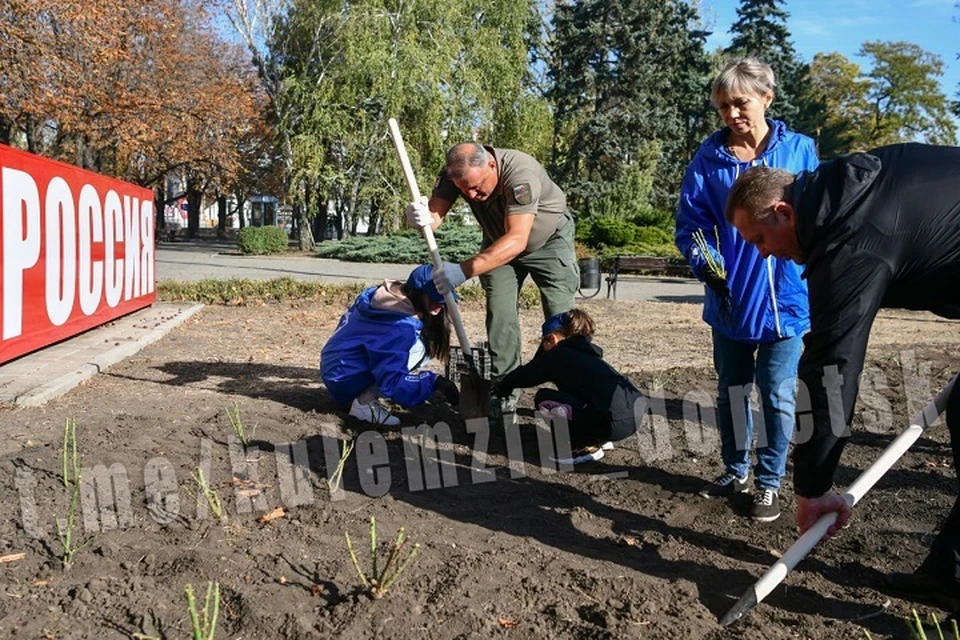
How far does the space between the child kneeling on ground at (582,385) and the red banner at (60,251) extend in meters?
3.89

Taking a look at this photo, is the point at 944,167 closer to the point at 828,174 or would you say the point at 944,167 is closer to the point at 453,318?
the point at 828,174

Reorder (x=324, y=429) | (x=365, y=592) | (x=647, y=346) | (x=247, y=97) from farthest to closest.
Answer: (x=247, y=97)
(x=647, y=346)
(x=324, y=429)
(x=365, y=592)

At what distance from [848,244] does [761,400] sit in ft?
5.31

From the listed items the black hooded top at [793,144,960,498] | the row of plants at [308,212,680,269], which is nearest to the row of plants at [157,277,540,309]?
the black hooded top at [793,144,960,498]

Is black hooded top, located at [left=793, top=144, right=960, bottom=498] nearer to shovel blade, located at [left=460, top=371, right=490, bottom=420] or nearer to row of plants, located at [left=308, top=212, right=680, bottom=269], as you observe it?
shovel blade, located at [left=460, top=371, right=490, bottom=420]

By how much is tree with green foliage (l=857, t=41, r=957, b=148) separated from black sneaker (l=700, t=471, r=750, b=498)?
166 ft

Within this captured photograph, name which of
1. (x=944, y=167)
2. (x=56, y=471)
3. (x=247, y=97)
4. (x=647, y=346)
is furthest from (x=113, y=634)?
(x=247, y=97)

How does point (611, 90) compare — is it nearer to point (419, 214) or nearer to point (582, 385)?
point (419, 214)

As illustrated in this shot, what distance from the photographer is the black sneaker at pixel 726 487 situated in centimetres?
402

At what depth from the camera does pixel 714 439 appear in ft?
16.5

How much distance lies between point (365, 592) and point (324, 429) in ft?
7.00

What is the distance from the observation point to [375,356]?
16.6ft

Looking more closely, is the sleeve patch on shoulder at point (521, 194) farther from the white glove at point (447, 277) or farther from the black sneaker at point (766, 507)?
the black sneaker at point (766, 507)

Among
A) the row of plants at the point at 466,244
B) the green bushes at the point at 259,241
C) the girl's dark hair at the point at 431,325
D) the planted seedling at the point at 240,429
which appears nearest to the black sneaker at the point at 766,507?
the girl's dark hair at the point at 431,325
